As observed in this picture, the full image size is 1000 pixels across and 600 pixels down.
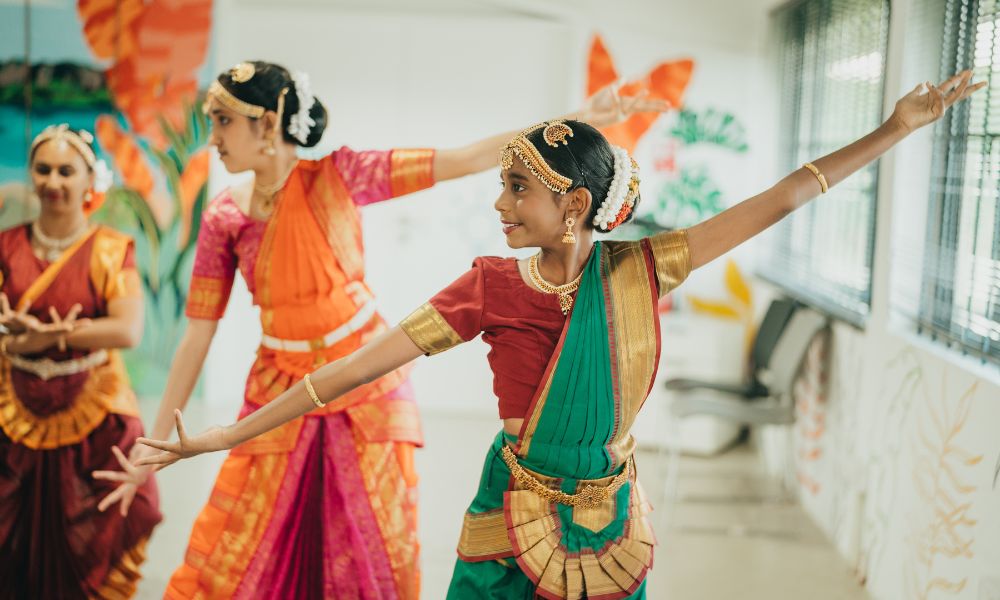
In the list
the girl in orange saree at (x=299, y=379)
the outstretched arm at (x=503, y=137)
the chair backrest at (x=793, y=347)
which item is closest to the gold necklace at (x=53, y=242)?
the girl in orange saree at (x=299, y=379)

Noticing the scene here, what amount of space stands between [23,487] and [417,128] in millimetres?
3696

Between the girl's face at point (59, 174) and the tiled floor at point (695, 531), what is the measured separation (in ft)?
4.18

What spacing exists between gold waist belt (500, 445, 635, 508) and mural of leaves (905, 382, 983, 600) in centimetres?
145

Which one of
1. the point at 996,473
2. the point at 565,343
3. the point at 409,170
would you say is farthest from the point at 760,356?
the point at 565,343

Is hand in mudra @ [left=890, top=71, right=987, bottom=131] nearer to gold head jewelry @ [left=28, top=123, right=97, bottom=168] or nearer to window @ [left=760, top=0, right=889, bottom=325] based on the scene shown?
window @ [left=760, top=0, right=889, bottom=325]

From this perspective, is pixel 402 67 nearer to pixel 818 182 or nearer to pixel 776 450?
pixel 776 450

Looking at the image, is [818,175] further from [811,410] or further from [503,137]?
[811,410]

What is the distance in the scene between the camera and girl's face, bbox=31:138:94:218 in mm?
3227

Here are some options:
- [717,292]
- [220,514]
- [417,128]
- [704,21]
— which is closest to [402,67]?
[417,128]

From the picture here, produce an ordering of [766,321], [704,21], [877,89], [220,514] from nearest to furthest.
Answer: [220,514], [877,89], [766,321], [704,21]

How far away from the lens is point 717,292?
6.27 m

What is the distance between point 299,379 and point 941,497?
1.86 metres

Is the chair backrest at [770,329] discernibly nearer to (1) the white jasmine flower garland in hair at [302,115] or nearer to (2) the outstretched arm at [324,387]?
(1) the white jasmine flower garland in hair at [302,115]

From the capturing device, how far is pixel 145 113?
603cm
